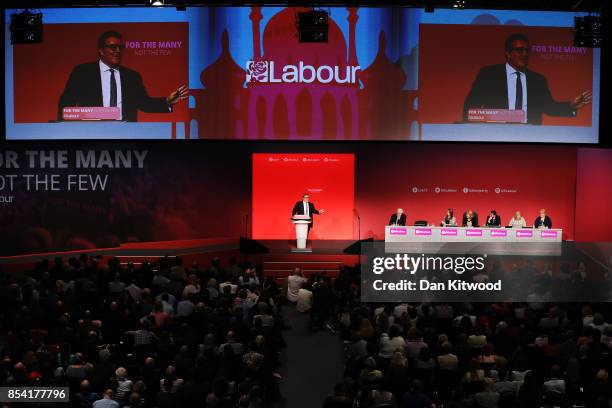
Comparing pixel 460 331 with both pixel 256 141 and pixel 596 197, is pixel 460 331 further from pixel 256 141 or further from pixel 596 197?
pixel 596 197

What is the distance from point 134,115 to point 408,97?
6.24 metres

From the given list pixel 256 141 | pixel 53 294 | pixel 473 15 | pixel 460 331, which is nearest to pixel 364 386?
pixel 460 331

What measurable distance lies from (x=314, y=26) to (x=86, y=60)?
5565mm

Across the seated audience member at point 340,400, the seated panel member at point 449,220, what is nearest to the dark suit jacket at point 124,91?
the seated panel member at point 449,220

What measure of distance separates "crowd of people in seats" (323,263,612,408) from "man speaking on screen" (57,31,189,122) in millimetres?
8074

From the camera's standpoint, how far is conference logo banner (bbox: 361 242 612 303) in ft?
32.0

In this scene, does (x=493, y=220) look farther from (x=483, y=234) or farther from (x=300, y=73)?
(x=300, y=73)

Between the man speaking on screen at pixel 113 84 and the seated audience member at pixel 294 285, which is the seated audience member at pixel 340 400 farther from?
the man speaking on screen at pixel 113 84

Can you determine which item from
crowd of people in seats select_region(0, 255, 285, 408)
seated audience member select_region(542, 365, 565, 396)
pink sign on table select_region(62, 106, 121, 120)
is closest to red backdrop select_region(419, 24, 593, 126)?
crowd of people in seats select_region(0, 255, 285, 408)

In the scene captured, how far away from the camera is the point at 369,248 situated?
17938 mm

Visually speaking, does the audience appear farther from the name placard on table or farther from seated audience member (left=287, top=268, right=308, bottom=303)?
the name placard on table

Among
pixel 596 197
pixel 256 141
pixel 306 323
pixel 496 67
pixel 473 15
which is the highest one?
pixel 473 15

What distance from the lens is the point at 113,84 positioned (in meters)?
18.0

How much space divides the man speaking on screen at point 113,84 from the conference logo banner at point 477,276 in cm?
605
